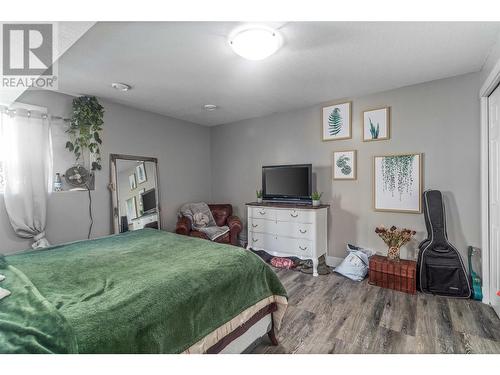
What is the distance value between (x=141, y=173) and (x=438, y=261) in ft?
12.8

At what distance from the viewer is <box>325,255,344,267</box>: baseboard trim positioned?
3.46 metres

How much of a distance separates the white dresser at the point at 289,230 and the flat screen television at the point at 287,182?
20 centimetres

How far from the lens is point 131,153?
138 inches

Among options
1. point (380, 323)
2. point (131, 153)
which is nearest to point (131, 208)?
point (131, 153)

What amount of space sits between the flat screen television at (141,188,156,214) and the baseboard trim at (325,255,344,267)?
2.73 meters

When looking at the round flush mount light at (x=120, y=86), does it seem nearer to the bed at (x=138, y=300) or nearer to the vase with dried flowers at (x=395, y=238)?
the bed at (x=138, y=300)

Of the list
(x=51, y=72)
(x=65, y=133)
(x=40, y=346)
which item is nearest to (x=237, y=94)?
(x=51, y=72)

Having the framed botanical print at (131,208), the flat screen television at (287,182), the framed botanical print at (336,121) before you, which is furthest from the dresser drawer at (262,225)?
the framed botanical print at (131,208)

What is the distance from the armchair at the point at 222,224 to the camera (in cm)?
375

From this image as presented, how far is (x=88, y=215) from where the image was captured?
3082mm

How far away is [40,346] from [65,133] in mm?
2795

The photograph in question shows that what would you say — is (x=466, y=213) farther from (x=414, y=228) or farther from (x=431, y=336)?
(x=431, y=336)
